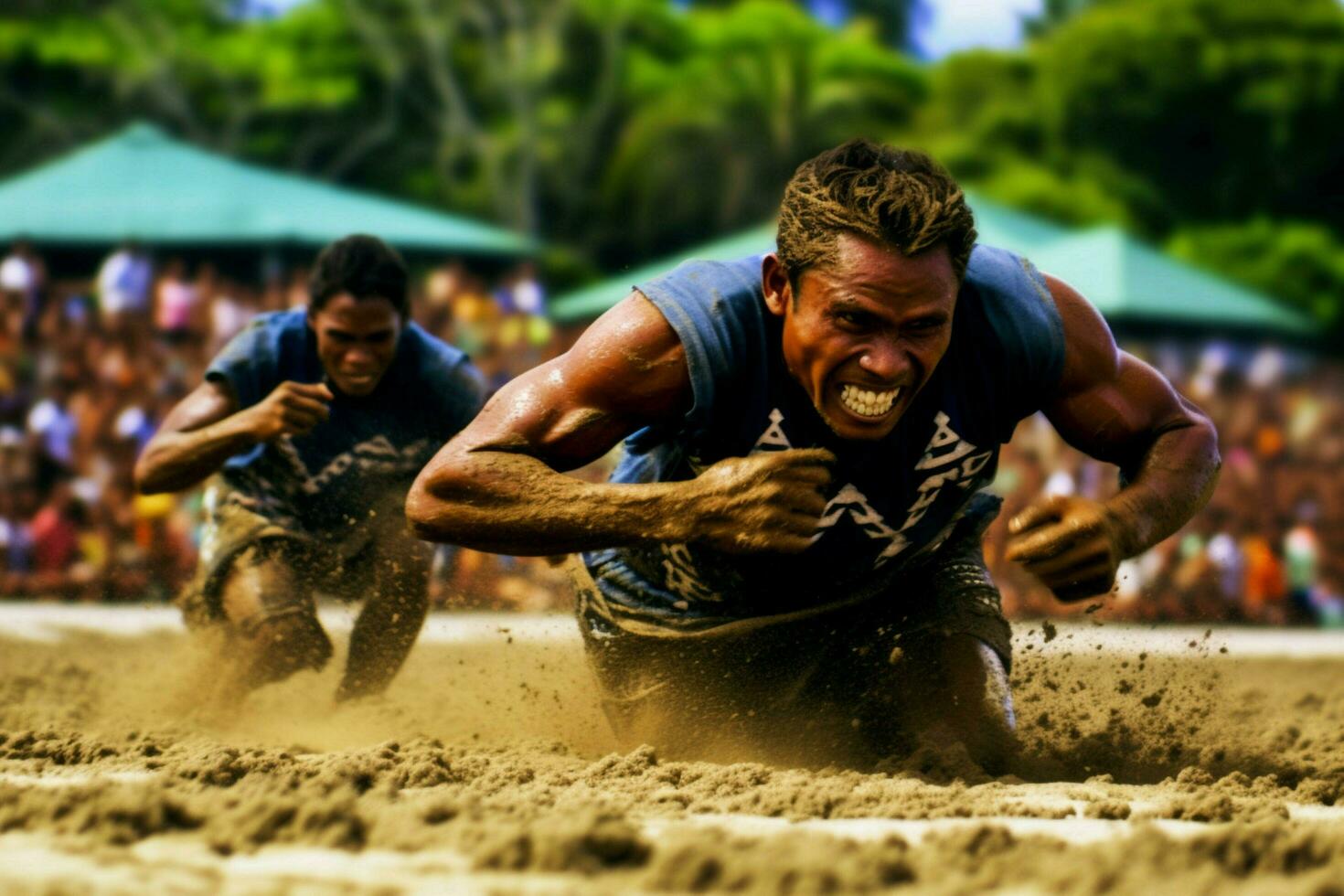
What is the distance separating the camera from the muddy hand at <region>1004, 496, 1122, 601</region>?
11.8 ft

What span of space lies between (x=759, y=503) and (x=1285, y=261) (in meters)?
20.9

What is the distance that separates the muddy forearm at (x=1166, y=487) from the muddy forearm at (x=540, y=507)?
96 cm

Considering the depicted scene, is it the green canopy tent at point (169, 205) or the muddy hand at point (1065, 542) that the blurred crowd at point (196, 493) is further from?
the muddy hand at point (1065, 542)

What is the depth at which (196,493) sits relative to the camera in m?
11.0

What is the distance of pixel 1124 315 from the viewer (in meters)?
13.6

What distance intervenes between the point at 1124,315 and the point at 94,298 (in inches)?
305

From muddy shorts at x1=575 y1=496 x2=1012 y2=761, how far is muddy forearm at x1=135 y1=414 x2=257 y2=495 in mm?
1440

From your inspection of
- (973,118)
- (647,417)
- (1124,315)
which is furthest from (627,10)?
(647,417)

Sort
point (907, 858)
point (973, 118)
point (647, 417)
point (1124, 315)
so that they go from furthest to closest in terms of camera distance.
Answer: point (973, 118) → point (1124, 315) → point (647, 417) → point (907, 858)

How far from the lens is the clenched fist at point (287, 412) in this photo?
5.05 m

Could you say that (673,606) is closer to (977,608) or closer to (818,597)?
(818,597)

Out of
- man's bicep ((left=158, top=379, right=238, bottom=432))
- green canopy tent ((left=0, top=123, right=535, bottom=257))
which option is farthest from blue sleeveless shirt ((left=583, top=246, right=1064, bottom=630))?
green canopy tent ((left=0, top=123, right=535, bottom=257))

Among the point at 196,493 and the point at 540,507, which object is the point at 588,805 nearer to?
the point at 540,507

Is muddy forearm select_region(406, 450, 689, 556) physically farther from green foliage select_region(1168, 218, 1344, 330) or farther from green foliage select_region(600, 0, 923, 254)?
green foliage select_region(600, 0, 923, 254)
